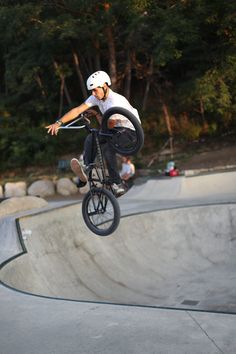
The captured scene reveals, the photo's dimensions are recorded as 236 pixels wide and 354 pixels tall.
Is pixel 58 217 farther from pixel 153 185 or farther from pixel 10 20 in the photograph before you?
pixel 10 20

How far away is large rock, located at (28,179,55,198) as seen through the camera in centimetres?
1934

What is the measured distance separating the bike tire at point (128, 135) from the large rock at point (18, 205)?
7.61 metres

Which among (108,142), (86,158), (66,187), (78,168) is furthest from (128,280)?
(66,187)

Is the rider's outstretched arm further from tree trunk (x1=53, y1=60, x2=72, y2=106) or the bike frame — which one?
tree trunk (x1=53, y1=60, x2=72, y2=106)

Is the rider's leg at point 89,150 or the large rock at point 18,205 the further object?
the large rock at point 18,205

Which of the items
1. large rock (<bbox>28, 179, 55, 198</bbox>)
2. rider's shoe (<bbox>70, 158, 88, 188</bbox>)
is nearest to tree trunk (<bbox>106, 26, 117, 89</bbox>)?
large rock (<bbox>28, 179, 55, 198</bbox>)

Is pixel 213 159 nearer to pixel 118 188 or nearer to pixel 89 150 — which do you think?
pixel 118 188

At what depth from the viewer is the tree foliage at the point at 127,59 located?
19.0 meters

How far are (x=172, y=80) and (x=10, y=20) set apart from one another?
1009 cm

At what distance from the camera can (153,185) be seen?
16172mm

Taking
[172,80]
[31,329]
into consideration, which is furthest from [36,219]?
[172,80]

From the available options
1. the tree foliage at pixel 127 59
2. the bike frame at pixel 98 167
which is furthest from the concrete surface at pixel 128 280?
the tree foliage at pixel 127 59

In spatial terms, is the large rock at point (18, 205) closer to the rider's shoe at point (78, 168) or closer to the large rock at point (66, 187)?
the large rock at point (66, 187)

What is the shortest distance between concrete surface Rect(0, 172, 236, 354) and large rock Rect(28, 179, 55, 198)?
5.50m
